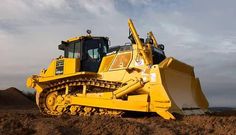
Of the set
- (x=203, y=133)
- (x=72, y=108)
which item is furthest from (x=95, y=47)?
(x=203, y=133)

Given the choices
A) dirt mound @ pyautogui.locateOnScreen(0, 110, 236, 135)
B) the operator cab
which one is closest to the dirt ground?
dirt mound @ pyautogui.locateOnScreen(0, 110, 236, 135)

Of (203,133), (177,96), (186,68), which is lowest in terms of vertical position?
(203,133)

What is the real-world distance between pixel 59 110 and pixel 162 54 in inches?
191

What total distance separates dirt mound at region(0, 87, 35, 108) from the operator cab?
19.5 m

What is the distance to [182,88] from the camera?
1531 centimetres

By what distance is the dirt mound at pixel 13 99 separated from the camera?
3600 centimetres

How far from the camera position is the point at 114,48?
16.3 metres

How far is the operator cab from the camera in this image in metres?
16.7

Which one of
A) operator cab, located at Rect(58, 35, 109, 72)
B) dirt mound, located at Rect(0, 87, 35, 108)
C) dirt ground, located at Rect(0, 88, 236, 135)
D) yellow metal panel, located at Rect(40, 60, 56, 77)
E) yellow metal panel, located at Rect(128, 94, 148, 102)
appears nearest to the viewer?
dirt ground, located at Rect(0, 88, 236, 135)

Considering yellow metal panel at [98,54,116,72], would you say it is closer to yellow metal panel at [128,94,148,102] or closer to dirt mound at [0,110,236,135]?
yellow metal panel at [128,94,148,102]

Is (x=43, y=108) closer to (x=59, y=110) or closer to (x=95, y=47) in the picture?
(x=59, y=110)

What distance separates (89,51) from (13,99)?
901 inches

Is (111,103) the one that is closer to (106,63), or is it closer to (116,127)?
(106,63)

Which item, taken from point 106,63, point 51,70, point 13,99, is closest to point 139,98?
point 106,63
